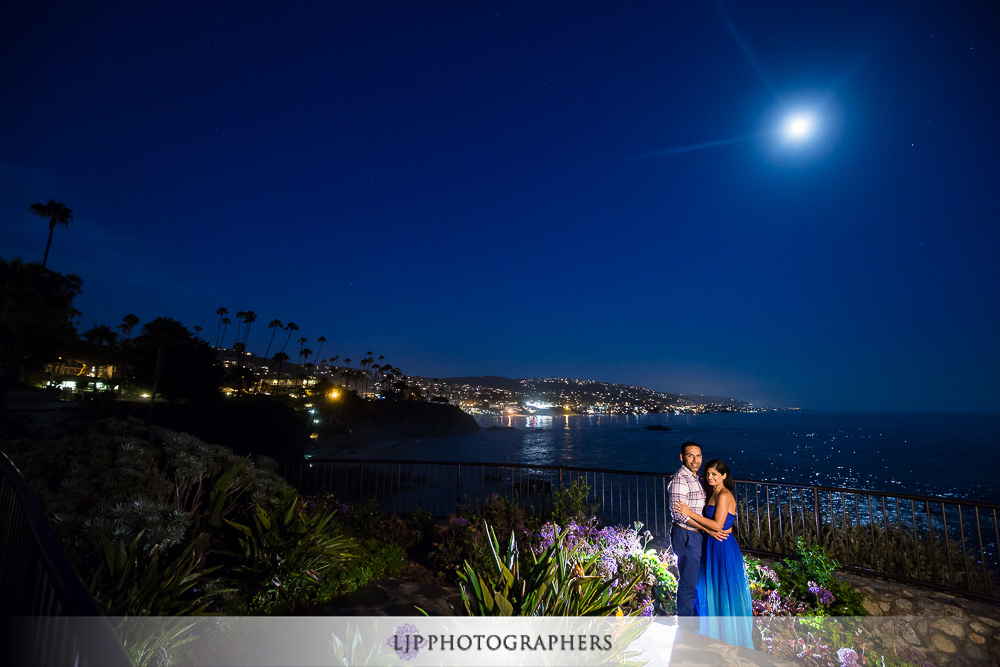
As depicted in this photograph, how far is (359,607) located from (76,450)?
3571 millimetres

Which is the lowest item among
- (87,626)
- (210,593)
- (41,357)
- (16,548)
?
(210,593)

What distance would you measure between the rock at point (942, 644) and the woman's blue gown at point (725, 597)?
2206 mm

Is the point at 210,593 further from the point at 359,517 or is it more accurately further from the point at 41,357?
the point at 41,357

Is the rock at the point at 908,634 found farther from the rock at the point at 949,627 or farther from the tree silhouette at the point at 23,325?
the tree silhouette at the point at 23,325

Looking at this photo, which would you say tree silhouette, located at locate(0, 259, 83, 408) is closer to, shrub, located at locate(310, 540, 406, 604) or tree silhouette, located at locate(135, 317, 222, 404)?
tree silhouette, located at locate(135, 317, 222, 404)

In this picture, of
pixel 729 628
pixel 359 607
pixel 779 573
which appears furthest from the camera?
pixel 779 573

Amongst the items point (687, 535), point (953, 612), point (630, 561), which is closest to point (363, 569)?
point (630, 561)

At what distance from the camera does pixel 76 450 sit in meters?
5.25

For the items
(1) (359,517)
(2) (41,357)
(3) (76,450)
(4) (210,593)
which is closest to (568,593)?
(4) (210,593)

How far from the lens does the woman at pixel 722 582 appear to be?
4273 millimetres

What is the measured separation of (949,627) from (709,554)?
287cm

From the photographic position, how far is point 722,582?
434cm

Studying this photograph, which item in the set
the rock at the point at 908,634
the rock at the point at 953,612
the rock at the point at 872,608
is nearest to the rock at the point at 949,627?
the rock at the point at 953,612

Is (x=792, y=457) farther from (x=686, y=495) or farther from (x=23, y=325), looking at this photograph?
(x=23, y=325)
